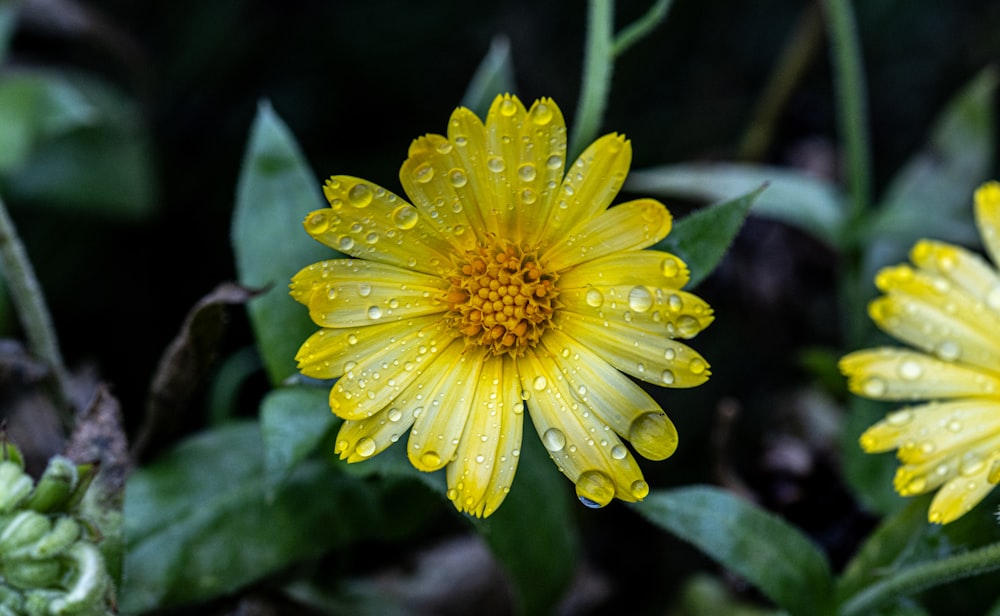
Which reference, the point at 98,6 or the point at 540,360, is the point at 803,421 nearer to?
the point at 540,360

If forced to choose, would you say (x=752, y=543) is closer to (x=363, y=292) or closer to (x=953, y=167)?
(x=363, y=292)

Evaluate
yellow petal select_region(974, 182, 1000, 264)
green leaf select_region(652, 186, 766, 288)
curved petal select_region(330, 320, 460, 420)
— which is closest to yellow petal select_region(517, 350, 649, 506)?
curved petal select_region(330, 320, 460, 420)

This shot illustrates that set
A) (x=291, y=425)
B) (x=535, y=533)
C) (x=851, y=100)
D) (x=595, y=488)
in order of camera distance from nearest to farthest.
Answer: (x=595, y=488) → (x=291, y=425) → (x=535, y=533) → (x=851, y=100)

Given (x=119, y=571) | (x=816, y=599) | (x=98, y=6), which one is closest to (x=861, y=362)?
(x=816, y=599)

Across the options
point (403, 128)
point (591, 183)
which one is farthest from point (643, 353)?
point (403, 128)

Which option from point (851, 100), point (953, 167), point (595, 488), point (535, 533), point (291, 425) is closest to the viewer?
point (595, 488)

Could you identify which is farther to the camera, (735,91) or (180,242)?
(735,91)

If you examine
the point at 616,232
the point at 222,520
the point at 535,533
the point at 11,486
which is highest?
the point at 616,232
